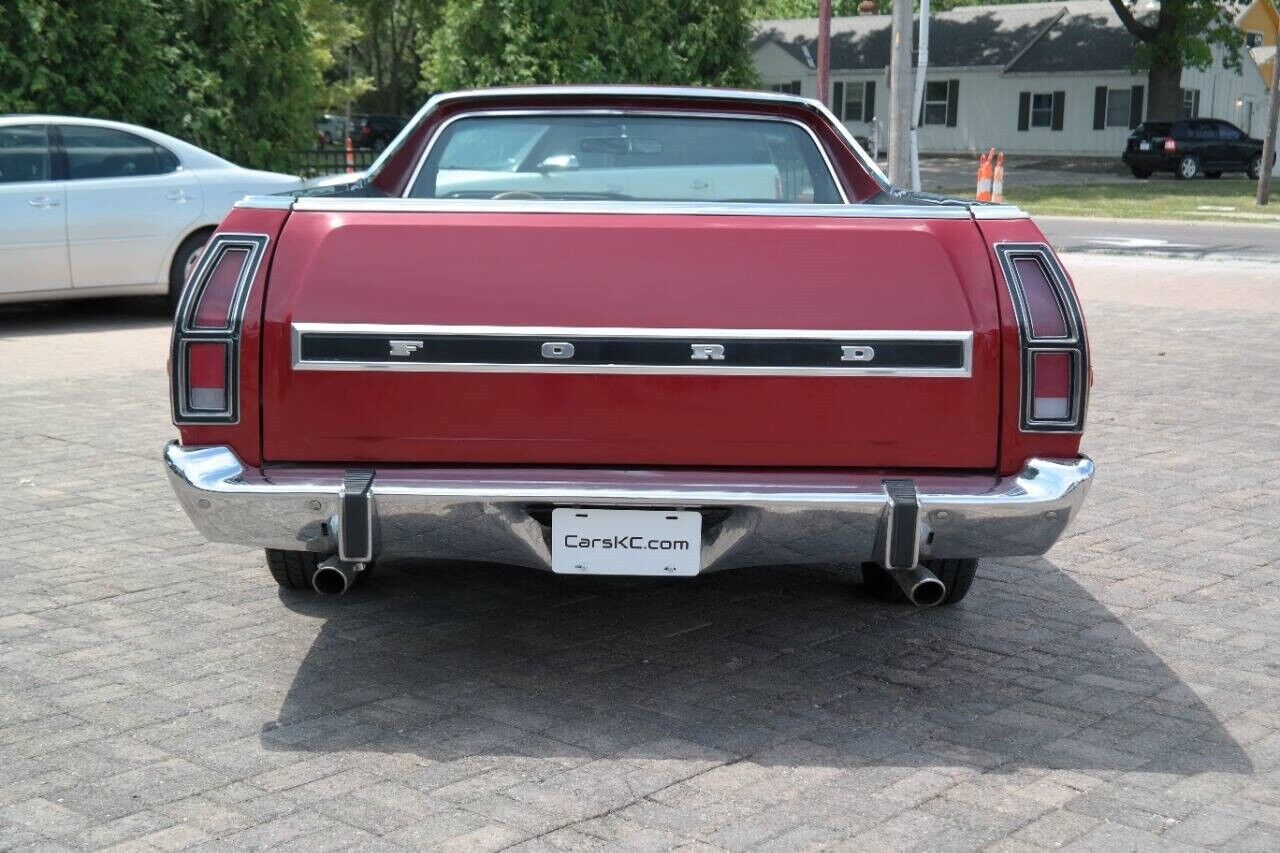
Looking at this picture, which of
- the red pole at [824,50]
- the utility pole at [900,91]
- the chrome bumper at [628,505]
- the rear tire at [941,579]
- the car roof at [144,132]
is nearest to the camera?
the chrome bumper at [628,505]

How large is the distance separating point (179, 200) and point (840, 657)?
8974 mm

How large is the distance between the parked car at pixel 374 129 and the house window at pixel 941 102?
20.7m

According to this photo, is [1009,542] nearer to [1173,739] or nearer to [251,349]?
[1173,739]

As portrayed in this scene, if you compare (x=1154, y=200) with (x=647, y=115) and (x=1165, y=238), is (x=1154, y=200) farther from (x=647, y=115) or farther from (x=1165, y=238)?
(x=647, y=115)

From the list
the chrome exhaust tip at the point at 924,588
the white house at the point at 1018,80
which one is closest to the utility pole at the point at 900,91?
the chrome exhaust tip at the point at 924,588

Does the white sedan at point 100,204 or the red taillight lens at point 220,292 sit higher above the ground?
the red taillight lens at point 220,292

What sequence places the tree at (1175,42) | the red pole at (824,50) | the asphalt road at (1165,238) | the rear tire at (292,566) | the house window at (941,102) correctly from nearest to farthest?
the rear tire at (292,566) < the asphalt road at (1165,238) < the red pole at (824,50) < the tree at (1175,42) < the house window at (941,102)

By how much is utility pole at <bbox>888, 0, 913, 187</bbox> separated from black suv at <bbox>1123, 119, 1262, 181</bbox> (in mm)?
18621

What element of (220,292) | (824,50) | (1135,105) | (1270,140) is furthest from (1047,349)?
(1135,105)

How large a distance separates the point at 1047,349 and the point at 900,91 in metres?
19.7

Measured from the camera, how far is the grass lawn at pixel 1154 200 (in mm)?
26859

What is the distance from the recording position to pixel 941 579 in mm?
5086

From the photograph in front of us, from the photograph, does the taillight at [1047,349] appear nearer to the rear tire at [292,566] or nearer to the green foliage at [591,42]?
the rear tire at [292,566]

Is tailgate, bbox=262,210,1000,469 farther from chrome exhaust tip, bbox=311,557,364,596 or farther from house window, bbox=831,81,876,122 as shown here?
house window, bbox=831,81,876,122
